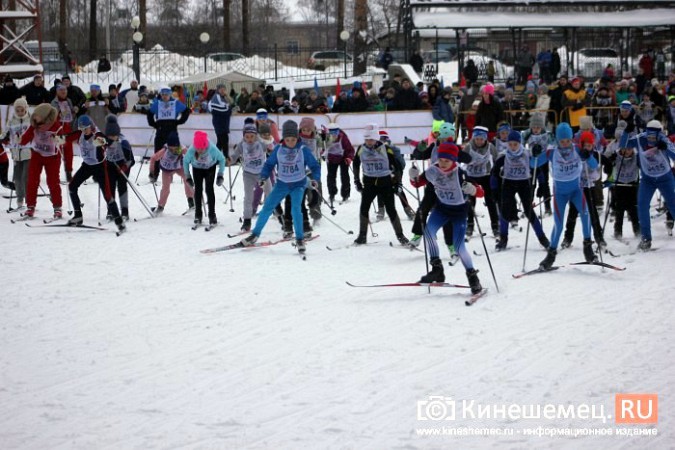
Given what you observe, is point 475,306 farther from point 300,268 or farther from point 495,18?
point 495,18

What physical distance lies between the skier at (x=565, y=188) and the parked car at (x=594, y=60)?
2017cm

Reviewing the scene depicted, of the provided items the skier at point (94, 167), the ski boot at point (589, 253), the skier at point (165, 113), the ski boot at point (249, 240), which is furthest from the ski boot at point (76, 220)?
the ski boot at point (589, 253)

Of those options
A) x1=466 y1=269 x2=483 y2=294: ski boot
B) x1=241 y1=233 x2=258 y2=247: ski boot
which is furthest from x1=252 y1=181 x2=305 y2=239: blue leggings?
x1=466 y1=269 x2=483 y2=294: ski boot

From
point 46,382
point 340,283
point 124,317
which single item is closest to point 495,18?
point 340,283

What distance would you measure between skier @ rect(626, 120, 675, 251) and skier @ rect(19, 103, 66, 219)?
895 cm

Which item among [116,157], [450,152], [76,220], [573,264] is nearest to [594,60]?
[116,157]

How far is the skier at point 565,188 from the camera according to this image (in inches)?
452

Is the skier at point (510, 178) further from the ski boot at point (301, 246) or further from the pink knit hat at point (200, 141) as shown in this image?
the pink knit hat at point (200, 141)

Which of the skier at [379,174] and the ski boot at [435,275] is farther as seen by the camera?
the skier at [379,174]

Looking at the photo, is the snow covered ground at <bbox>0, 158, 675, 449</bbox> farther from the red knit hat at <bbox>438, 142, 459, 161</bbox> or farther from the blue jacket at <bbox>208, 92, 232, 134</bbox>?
the blue jacket at <bbox>208, 92, 232, 134</bbox>

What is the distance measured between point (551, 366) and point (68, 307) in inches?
202

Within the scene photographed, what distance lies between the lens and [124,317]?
9617 mm

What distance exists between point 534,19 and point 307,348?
2485 centimetres

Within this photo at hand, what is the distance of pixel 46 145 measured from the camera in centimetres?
1534
